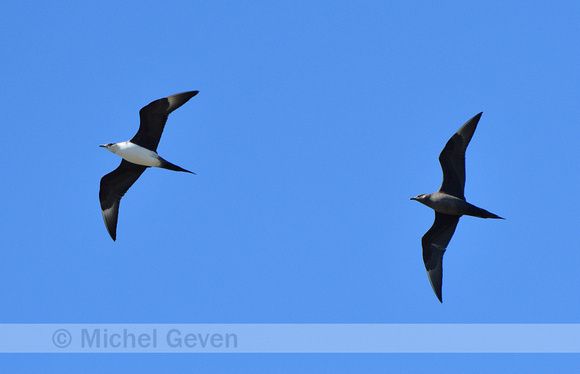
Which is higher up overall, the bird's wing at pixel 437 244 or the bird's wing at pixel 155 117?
the bird's wing at pixel 155 117

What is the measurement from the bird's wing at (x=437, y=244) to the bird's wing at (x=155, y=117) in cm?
572

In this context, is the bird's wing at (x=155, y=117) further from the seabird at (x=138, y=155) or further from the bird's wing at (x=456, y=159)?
the bird's wing at (x=456, y=159)

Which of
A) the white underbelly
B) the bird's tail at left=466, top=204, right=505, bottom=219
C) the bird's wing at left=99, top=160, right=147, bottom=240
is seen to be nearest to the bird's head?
the bird's tail at left=466, top=204, right=505, bottom=219

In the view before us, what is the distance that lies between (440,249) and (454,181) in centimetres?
165

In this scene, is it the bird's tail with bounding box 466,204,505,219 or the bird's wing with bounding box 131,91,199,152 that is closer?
the bird's tail with bounding box 466,204,505,219

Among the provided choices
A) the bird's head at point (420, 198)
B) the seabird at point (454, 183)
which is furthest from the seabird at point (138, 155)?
the seabird at point (454, 183)

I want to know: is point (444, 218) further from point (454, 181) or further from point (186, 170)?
point (186, 170)

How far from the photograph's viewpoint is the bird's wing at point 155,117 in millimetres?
16750

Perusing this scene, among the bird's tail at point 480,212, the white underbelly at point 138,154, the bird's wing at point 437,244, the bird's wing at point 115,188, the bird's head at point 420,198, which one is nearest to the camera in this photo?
the bird's tail at point 480,212

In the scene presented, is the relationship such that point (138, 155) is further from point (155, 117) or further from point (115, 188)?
point (115, 188)

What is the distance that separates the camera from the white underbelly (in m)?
17.1

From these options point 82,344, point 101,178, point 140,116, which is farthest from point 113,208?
point 82,344

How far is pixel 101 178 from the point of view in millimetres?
18297

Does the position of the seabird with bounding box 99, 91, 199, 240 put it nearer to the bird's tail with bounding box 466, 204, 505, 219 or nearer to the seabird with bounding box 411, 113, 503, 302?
the seabird with bounding box 411, 113, 503, 302
